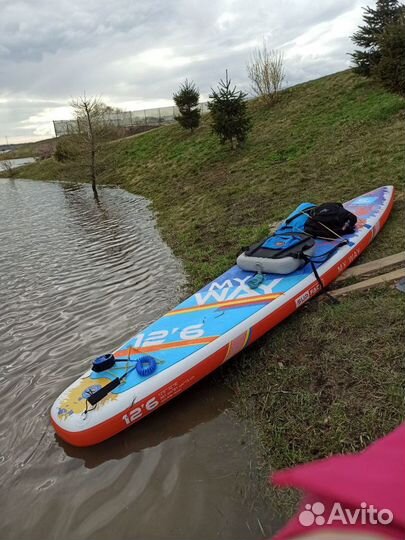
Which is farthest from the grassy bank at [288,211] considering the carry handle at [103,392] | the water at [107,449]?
the carry handle at [103,392]

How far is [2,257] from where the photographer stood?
10078mm

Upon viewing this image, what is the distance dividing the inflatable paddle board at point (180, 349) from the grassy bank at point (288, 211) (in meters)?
0.30

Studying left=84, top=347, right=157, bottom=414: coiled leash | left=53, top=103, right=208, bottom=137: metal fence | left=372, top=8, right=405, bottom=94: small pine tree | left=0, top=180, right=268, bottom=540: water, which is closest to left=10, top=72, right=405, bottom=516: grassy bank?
left=0, top=180, right=268, bottom=540: water

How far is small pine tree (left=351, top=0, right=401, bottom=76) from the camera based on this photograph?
53.0ft

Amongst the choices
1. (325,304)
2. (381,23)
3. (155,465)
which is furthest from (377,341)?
(381,23)

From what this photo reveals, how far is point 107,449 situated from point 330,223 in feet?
14.8

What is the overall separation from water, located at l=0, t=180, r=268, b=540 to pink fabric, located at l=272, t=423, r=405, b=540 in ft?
5.64

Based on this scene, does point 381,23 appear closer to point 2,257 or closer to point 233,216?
point 233,216

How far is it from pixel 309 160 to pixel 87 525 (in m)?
11.4

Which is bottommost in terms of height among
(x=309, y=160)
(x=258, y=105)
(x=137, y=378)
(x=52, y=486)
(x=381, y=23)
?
(x=52, y=486)

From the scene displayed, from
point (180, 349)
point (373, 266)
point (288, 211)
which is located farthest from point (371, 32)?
point (180, 349)

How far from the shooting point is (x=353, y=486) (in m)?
1.08

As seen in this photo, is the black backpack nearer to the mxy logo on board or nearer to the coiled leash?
the coiled leash

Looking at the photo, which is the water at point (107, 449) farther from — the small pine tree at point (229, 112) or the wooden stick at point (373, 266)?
the small pine tree at point (229, 112)
